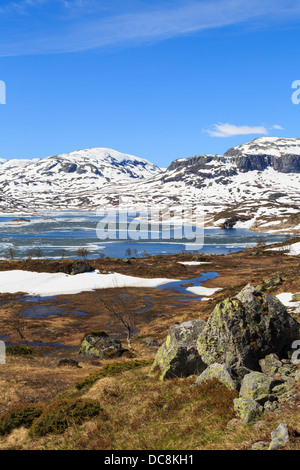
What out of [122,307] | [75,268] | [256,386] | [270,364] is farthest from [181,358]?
[75,268]

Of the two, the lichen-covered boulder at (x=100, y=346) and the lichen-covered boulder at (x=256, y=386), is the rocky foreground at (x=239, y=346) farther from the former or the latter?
the lichen-covered boulder at (x=100, y=346)

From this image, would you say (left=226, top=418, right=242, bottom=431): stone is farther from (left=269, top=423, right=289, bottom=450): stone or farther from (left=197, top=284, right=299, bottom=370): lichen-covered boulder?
(left=197, top=284, right=299, bottom=370): lichen-covered boulder

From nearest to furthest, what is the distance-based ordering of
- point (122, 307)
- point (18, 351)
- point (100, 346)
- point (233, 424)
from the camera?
point (233, 424)
point (18, 351)
point (100, 346)
point (122, 307)

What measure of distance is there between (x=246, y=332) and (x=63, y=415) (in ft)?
27.8

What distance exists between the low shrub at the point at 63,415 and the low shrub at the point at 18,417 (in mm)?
990

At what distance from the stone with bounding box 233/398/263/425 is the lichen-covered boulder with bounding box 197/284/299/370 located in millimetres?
3799

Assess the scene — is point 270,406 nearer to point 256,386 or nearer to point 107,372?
point 256,386

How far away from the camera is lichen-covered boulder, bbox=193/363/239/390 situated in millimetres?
11896

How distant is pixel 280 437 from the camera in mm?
7691

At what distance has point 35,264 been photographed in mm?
106500

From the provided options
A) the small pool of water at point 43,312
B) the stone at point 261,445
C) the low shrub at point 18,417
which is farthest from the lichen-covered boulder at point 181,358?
the small pool of water at point 43,312

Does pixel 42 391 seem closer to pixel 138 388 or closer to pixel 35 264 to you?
pixel 138 388

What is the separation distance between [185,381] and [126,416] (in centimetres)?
337
